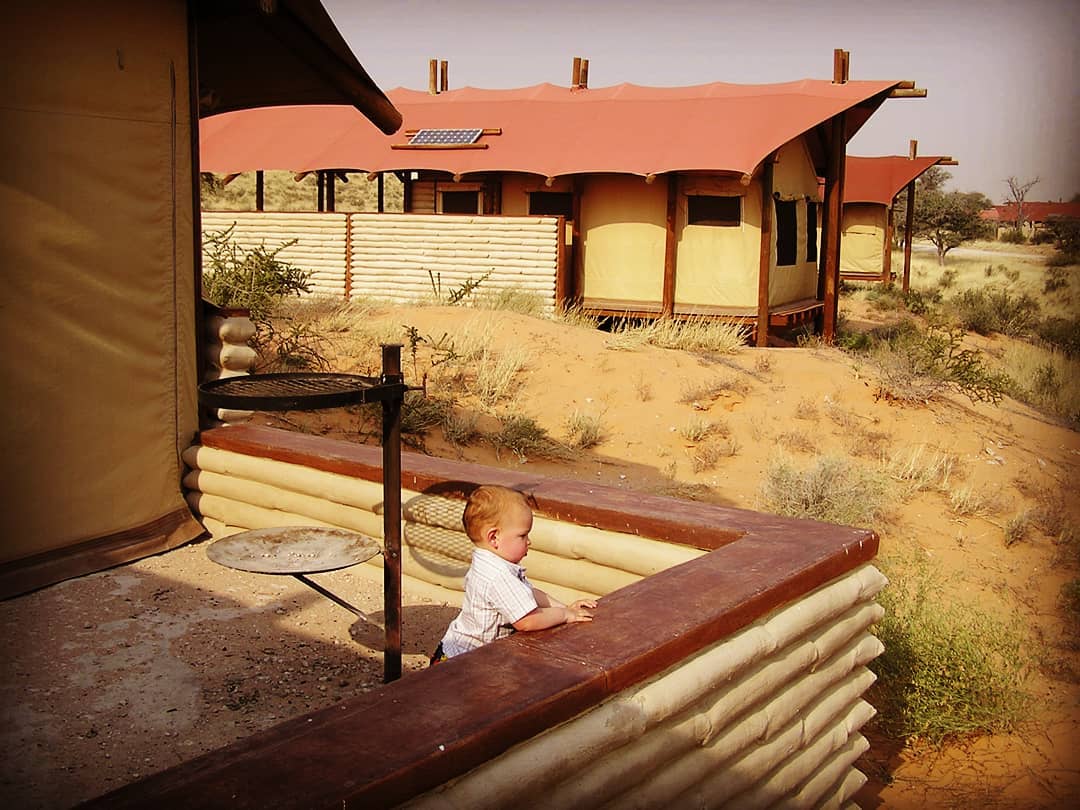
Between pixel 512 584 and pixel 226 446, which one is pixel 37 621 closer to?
pixel 226 446

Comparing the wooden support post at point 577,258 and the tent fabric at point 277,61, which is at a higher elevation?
the tent fabric at point 277,61

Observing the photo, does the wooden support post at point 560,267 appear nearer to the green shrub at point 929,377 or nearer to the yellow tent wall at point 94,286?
the green shrub at point 929,377

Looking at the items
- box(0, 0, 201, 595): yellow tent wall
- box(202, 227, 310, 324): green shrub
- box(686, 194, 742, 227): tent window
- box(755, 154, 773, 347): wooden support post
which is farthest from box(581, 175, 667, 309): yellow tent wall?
box(0, 0, 201, 595): yellow tent wall

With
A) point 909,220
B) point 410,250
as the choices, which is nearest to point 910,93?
point 410,250

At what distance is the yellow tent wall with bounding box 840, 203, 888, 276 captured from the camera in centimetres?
A: 3094

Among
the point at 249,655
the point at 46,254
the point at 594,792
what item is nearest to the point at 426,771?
the point at 594,792

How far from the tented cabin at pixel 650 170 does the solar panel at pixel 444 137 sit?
4 centimetres

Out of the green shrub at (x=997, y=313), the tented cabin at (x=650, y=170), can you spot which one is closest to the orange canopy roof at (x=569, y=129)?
the tented cabin at (x=650, y=170)

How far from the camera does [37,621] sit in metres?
4.86

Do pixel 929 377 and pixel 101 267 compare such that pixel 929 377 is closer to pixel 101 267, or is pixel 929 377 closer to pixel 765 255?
pixel 765 255

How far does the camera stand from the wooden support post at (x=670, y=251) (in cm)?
1709

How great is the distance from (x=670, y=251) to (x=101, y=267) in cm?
1258

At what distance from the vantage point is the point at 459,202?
20500mm

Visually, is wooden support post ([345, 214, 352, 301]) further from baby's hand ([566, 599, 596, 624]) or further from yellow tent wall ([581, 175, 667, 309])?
baby's hand ([566, 599, 596, 624])
